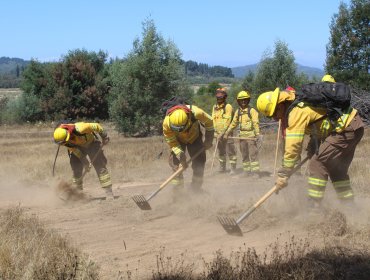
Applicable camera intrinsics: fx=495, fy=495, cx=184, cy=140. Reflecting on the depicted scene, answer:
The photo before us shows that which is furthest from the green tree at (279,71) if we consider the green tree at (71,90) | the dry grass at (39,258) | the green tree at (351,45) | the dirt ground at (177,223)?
the dry grass at (39,258)

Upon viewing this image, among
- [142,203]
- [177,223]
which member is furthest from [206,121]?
[177,223]

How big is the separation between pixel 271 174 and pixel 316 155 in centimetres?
534

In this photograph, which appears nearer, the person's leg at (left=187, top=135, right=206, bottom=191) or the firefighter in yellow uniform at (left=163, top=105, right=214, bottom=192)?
the firefighter in yellow uniform at (left=163, top=105, right=214, bottom=192)

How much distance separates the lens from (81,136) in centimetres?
836

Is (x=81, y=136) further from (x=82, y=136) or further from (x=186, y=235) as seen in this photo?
(x=186, y=235)

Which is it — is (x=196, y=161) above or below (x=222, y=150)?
above

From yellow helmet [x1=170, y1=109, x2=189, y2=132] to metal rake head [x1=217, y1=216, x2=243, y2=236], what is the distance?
177 cm

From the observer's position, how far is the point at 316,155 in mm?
5785

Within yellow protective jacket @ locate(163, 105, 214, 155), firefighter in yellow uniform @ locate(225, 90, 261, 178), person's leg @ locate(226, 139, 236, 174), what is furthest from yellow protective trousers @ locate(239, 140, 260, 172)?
yellow protective jacket @ locate(163, 105, 214, 155)

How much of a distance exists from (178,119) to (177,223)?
57.0 inches

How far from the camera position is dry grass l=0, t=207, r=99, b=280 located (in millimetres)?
4066

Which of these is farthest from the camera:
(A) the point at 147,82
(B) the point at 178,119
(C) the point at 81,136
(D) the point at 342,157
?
(A) the point at 147,82

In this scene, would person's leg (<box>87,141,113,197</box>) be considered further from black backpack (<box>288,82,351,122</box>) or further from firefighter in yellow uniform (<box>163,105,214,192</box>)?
black backpack (<box>288,82,351,122</box>)

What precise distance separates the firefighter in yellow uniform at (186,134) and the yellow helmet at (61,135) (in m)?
1.68
